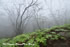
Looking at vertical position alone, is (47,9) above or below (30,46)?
above

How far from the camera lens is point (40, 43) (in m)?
2.09

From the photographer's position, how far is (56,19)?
11.4ft

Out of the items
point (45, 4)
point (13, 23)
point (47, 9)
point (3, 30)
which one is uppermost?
point (45, 4)

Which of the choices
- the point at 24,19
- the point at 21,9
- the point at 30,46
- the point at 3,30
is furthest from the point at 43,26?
the point at 3,30

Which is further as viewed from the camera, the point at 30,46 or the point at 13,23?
the point at 13,23

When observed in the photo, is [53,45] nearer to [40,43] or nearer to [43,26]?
[40,43]

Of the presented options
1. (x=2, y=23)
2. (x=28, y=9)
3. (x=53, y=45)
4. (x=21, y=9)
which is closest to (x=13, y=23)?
(x=2, y=23)

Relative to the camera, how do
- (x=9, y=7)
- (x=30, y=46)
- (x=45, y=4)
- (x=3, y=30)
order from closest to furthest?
(x=30, y=46) < (x=3, y=30) < (x=9, y=7) < (x=45, y=4)

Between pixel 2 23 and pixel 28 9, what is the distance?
149cm

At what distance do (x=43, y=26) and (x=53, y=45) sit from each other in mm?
1497

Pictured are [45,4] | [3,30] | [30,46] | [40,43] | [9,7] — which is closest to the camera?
[30,46]

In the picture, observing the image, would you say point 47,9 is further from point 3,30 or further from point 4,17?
point 3,30

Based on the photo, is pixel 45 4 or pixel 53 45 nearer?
pixel 53 45

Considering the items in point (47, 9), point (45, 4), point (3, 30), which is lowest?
point (3, 30)
